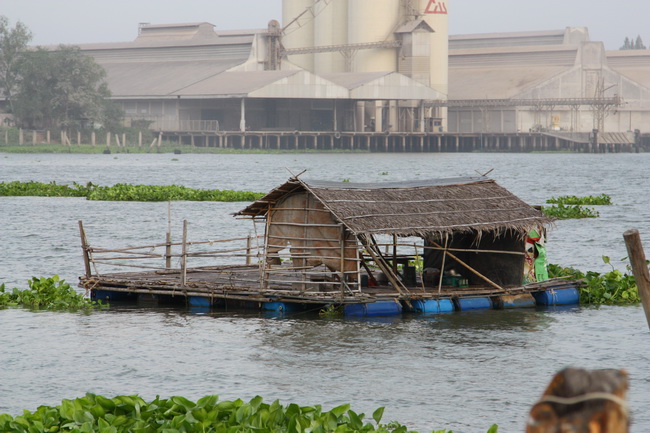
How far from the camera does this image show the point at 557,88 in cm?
12075

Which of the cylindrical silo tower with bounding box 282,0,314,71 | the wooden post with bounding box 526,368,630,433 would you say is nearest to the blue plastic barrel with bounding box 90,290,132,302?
the wooden post with bounding box 526,368,630,433

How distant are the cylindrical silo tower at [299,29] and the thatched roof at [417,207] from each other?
336ft

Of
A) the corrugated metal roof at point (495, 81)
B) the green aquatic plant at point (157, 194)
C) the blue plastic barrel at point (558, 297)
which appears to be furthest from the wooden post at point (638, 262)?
the corrugated metal roof at point (495, 81)

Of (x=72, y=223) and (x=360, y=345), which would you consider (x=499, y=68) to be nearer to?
(x=72, y=223)

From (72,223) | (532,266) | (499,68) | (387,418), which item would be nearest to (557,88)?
(499,68)

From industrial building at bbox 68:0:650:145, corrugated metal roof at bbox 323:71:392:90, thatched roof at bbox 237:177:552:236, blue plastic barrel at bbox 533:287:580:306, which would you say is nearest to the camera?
thatched roof at bbox 237:177:552:236

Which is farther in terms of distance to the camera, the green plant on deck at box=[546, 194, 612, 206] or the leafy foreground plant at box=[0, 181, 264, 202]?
the leafy foreground plant at box=[0, 181, 264, 202]

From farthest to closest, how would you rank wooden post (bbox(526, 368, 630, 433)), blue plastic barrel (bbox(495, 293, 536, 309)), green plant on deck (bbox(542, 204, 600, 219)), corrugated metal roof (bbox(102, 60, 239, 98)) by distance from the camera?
corrugated metal roof (bbox(102, 60, 239, 98)) → green plant on deck (bbox(542, 204, 600, 219)) → blue plastic barrel (bbox(495, 293, 536, 309)) → wooden post (bbox(526, 368, 630, 433))

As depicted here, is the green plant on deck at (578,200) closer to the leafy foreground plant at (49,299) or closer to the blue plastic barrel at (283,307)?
the blue plastic barrel at (283,307)

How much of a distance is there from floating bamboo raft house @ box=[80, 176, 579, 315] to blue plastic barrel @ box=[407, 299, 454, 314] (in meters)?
0.02

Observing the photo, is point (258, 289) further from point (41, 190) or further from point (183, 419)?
point (41, 190)

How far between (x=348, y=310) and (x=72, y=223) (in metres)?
26.3

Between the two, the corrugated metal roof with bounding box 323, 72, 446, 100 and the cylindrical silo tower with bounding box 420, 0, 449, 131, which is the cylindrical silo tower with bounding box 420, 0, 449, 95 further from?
the corrugated metal roof with bounding box 323, 72, 446, 100

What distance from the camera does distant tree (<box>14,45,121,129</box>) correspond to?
108m
